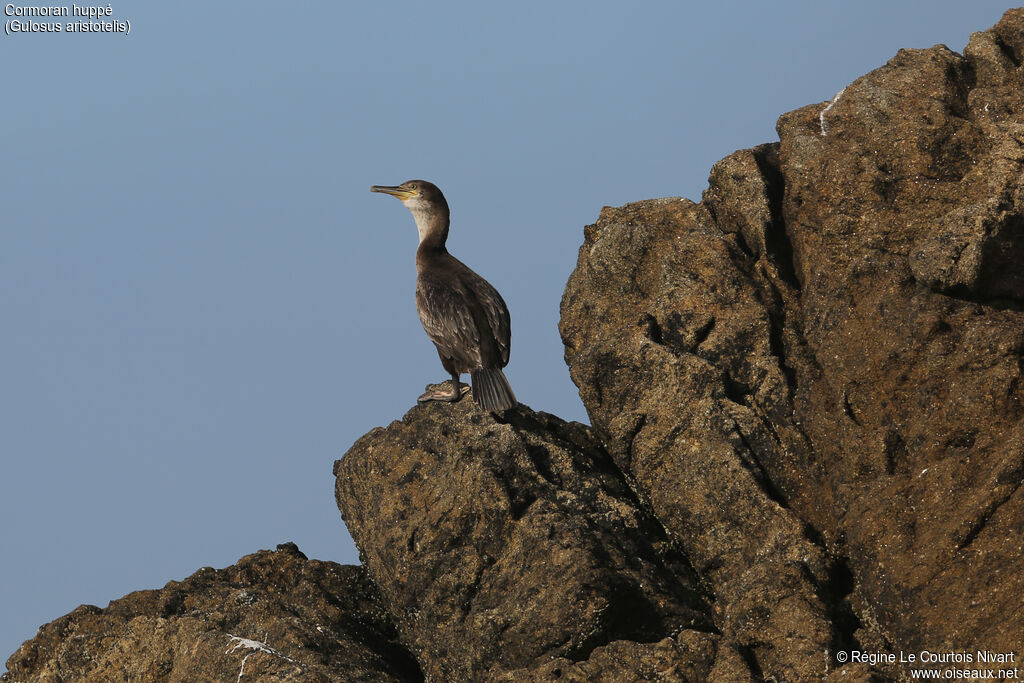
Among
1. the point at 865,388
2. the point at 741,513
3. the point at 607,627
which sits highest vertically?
the point at 865,388

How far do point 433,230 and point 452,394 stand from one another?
108 inches

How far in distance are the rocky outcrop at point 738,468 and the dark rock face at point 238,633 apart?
38mm

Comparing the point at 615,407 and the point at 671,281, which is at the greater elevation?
the point at 671,281

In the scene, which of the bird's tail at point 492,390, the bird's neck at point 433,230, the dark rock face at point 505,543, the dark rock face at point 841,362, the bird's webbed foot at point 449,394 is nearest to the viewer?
the dark rock face at point 841,362

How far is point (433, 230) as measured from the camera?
47.0 ft

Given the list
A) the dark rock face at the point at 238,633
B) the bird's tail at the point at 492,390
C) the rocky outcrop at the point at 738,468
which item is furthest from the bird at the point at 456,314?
the dark rock face at the point at 238,633

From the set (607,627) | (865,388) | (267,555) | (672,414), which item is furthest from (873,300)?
(267,555)

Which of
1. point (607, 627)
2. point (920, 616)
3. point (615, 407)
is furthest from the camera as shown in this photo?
point (615, 407)

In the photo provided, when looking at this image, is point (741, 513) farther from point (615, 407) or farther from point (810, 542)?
point (615, 407)

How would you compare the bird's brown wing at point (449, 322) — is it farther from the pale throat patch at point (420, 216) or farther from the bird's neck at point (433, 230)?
the pale throat patch at point (420, 216)

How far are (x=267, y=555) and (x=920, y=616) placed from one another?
771cm

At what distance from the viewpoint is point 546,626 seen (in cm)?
944

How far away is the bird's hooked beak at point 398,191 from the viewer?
14.5m

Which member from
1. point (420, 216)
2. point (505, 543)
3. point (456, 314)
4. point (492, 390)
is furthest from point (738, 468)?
point (420, 216)
